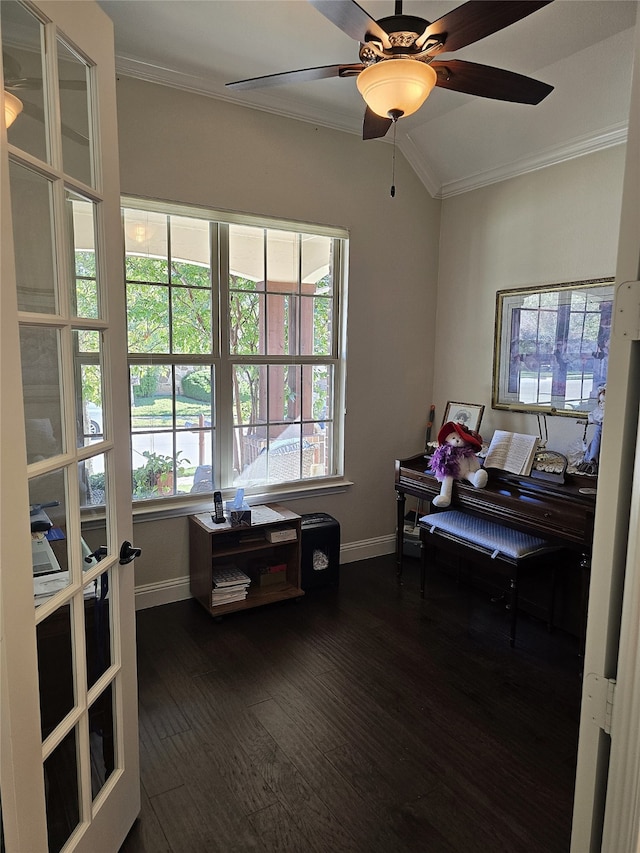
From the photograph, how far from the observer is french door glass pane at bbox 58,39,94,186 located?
131cm

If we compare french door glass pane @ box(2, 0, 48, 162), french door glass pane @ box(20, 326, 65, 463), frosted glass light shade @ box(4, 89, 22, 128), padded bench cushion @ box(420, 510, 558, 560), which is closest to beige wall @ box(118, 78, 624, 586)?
padded bench cushion @ box(420, 510, 558, 560)

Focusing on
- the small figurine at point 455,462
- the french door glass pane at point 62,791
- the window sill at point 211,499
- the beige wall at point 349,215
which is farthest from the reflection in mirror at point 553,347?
the french door glass pane at point 62,791

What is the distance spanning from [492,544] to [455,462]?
22.1 inches

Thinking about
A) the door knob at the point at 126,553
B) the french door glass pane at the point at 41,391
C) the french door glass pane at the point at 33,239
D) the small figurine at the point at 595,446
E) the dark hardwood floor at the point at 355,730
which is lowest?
the dark hardwood floor at the point at 355,730

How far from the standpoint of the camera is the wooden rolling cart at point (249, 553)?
10.1ft

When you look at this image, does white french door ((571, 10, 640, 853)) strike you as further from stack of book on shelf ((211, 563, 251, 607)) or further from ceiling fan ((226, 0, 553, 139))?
stack of book on shelf ((211, 563, 251, 607))

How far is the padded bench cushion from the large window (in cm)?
91

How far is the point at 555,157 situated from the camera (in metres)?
3.27

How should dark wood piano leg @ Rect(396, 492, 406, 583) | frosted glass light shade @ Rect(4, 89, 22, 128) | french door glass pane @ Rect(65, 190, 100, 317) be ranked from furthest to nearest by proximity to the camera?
dark wood piano leg @ Rect(396, 492, 406, 583)
french door glass pane @ Rect(65, 190, 100, 317)
frosted glass light shade @ Rect(4, 89, 22, 128)

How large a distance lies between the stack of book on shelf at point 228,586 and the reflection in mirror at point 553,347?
203cm

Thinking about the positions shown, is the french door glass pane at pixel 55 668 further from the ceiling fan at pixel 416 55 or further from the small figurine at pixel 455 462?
the small figurine at pixel 455 462

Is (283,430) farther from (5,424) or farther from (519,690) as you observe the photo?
(5,424)

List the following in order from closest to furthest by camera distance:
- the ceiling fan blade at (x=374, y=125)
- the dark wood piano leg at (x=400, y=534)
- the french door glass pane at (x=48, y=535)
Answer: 1. the french door glass pane at (x=48, y=535)
2. the ceiling fan blade at (x=374, y=125)
3. the dark wood piano leg at (x=400, y=534)

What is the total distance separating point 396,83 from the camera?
1.79 metres
